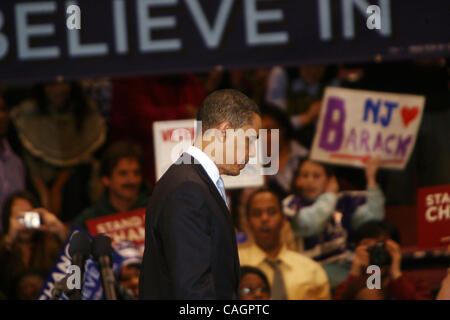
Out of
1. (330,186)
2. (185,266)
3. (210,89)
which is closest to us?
(185,266)

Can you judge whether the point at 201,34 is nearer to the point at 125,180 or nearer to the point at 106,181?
the point at 125,180

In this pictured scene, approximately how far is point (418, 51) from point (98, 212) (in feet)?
7.59

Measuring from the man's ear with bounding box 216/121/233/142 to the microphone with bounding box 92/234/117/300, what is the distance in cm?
123

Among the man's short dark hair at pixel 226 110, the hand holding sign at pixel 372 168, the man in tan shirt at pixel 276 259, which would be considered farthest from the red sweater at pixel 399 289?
the man's short dark hair at pixel 226 110

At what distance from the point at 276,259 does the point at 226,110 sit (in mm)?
2651

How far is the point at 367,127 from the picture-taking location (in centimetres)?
558

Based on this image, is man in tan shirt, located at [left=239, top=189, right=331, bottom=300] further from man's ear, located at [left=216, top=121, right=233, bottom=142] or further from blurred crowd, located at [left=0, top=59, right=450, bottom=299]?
man's ear, located at [left=216, top=121, right=233, bottom=142]

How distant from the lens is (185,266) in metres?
2.56

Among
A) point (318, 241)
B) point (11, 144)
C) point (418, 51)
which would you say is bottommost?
point (318, 241)

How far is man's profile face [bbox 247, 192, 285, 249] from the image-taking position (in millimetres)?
5371

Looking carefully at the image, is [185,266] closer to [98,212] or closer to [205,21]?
[205,21]

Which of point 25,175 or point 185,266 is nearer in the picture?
point 185,266

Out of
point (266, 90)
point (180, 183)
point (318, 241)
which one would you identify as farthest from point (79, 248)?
point (266, 90)

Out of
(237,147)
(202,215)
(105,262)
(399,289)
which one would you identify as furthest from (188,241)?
(399,289)
